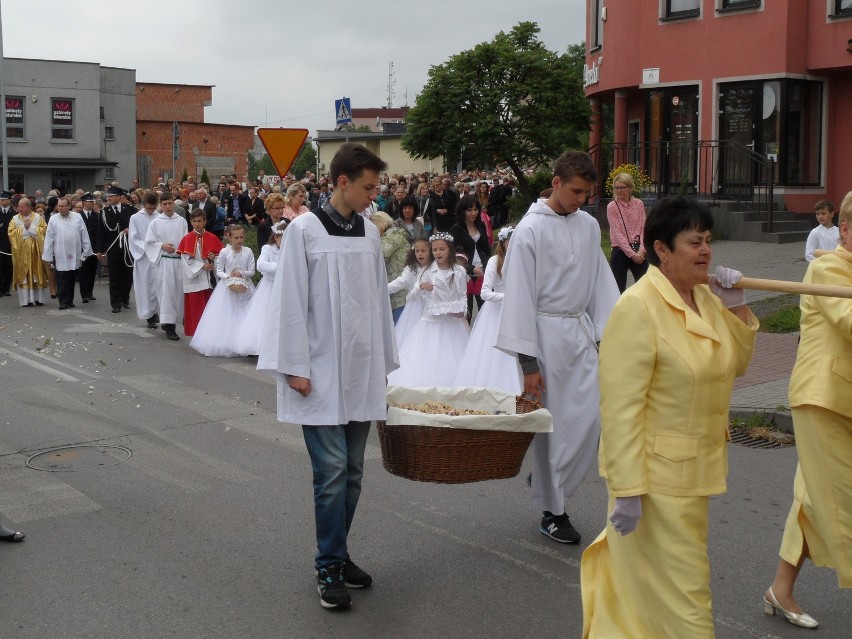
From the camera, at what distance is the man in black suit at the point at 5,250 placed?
2208 centimetres

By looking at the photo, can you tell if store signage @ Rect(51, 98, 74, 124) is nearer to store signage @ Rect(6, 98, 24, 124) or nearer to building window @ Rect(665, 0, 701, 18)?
store signage @ Rect(6, 98, 24, 124)

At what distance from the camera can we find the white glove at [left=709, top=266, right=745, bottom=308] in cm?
390

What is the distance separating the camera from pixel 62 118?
58656 mm

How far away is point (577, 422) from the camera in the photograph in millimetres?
5922

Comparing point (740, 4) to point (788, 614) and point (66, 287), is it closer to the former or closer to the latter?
point (66, 287)

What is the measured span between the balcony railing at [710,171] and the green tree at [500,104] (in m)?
1.86

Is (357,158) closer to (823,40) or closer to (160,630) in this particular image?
(160,630)

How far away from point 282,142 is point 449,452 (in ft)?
Answer: 38.4

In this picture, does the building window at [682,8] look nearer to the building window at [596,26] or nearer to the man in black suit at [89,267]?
the building window at [596,26]

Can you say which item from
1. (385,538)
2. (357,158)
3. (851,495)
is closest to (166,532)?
(385,538)

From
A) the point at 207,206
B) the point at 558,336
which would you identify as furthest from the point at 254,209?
the point at 558,336

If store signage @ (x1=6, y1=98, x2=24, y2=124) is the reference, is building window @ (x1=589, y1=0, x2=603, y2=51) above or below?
below

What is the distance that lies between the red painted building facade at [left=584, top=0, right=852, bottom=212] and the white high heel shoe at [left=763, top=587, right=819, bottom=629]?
719 inches

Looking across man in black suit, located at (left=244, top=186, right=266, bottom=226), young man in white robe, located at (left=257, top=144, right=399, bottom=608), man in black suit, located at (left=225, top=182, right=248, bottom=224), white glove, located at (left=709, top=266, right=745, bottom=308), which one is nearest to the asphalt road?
young man in white robe, located at (left=257, top=144, right=399, bottom=608)
